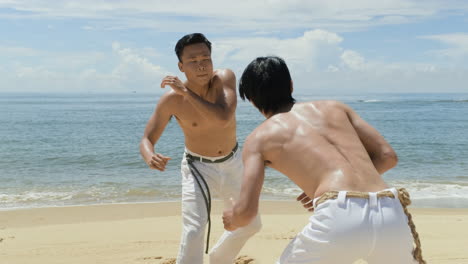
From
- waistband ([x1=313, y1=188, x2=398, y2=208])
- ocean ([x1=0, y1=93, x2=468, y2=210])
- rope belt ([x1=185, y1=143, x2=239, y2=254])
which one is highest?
waistband ([x1=313, y1=188, x2=398, y2=208])

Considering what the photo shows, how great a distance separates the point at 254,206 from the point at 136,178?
1092 cm

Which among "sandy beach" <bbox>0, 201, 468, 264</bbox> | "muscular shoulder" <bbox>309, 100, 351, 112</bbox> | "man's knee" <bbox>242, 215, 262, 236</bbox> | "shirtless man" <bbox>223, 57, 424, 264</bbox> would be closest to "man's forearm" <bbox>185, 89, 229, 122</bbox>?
"man's knee" <bbox>242, 215, 262, 236</bbox>

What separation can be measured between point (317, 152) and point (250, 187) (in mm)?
356

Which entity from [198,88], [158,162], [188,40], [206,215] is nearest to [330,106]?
[158,162]

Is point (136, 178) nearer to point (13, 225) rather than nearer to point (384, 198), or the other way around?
point (13, 225)

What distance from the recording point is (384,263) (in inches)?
96.6

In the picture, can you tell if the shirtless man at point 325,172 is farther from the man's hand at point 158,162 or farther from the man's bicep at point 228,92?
the man's bicep at point 228,92

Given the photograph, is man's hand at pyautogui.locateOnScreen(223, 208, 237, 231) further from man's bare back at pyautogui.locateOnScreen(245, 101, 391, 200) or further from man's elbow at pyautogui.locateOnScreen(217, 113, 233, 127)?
man's elbow at pyautogui.locateOnScreen(217, 113, 233, 127)

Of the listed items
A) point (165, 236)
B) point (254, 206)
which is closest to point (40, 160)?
point (165, 236)

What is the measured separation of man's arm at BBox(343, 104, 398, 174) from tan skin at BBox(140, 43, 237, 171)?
5.52 ft

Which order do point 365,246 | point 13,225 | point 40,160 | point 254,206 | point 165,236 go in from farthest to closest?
point 40,160, point 13,225, point 165,236, point 254,206, point 365,246

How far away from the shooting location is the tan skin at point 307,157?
101 inches

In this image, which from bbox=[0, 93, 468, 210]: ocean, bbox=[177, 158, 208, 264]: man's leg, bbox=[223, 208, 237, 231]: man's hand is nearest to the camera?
bbox=[223, 208, 237, 231]: man's hand

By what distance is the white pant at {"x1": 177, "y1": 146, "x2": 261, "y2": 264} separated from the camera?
4.07 m
